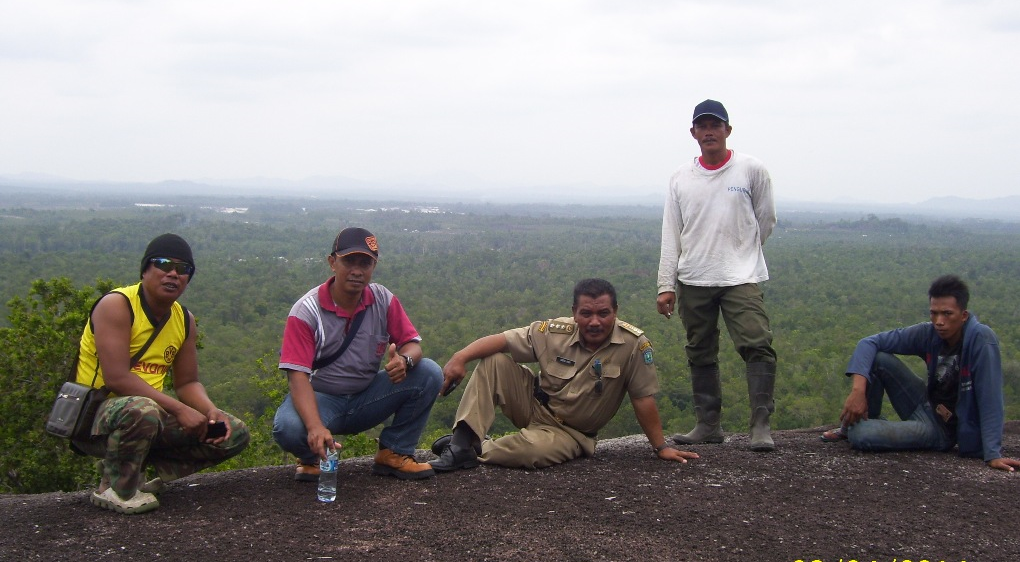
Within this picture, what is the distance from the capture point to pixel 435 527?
355cm

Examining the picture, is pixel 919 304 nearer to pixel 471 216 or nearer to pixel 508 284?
pixel 508 284

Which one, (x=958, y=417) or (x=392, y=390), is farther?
(x=958, y=417)

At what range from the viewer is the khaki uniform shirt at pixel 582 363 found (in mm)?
4449

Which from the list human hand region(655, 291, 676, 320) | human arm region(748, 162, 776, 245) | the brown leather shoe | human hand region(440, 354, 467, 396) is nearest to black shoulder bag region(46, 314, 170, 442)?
the brown leather shoe

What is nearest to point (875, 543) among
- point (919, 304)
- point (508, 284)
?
point (919, 304)

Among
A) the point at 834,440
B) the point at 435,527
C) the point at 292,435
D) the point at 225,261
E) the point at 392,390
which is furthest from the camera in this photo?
the point at 225,261

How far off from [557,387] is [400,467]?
92 centimetres

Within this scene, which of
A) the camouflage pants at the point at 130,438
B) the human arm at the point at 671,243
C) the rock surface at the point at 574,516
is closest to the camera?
the rock surface at the point at 574,516

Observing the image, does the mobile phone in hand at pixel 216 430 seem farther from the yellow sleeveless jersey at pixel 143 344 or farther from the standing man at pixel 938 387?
the standing man at pixel 938 387

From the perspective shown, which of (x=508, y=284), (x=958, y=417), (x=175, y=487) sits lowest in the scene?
(x=508, y=284)

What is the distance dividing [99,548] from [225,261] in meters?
51.5

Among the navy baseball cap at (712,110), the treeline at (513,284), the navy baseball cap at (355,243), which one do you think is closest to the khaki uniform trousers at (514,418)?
the navy baseball cap at (355,243)

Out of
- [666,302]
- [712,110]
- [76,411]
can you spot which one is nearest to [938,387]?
[666,302]

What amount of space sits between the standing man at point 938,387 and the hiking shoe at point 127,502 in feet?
11.7
